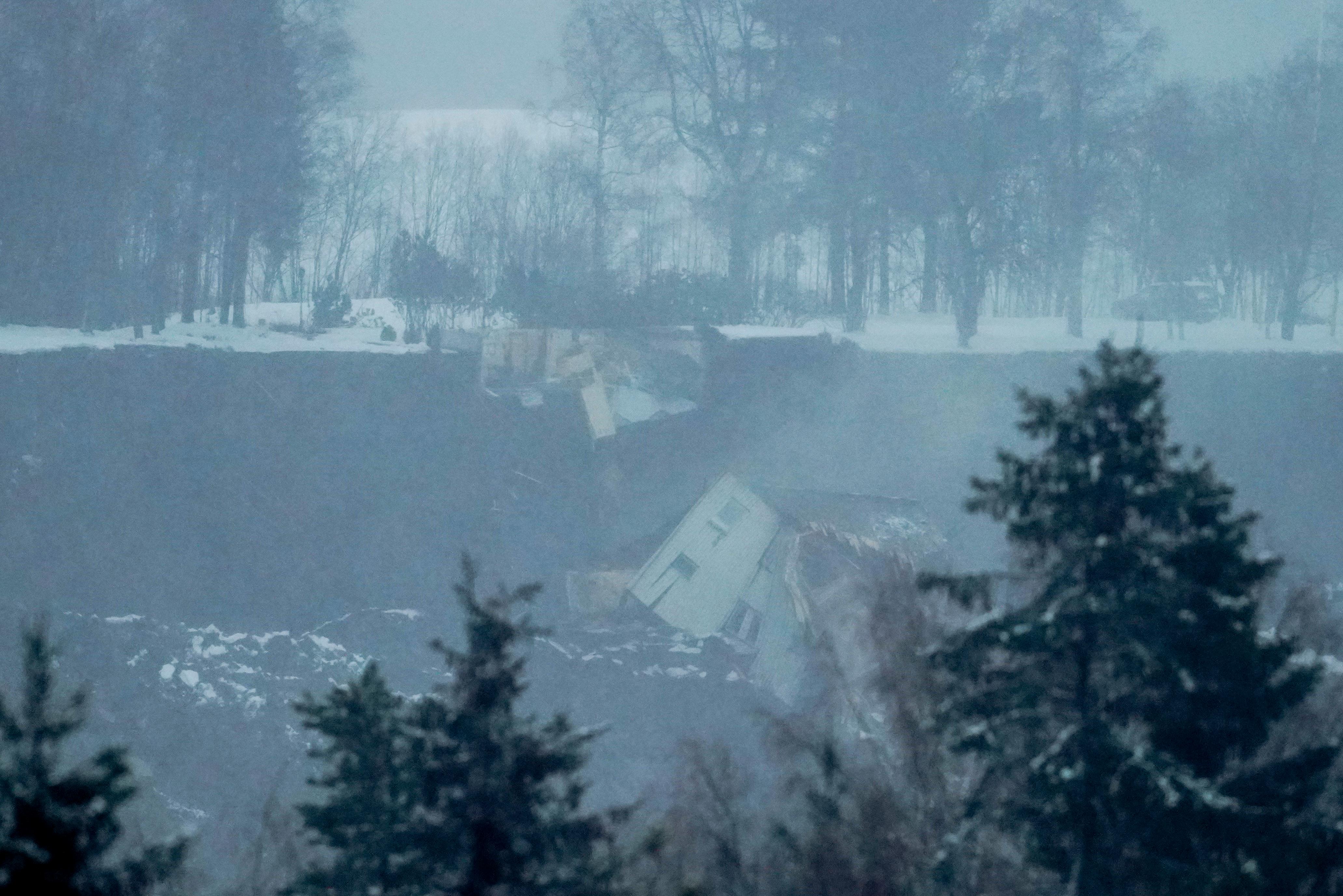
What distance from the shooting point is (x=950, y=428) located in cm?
2419

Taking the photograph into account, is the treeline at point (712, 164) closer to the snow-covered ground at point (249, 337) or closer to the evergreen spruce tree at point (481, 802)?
A: the snow-covered ground at point (249, 337)

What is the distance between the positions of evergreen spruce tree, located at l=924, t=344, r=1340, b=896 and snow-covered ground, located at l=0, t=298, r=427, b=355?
1597 centimetres

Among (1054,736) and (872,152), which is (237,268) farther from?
(1054,736)

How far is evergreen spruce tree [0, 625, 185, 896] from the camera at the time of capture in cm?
445

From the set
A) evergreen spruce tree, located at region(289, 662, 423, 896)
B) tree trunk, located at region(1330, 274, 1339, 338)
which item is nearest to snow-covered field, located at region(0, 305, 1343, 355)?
tree trunk, located at region(1330, 274, 1339, 338)

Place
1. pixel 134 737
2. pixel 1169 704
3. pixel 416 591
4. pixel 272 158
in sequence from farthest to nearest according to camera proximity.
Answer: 1. pixel 272 158
2. pixel 416 591
3. pixel 134 737
4. pixel 1169 704

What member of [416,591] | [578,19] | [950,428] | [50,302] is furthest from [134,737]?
[578,19]

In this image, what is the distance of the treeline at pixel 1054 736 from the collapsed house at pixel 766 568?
30.9 feet

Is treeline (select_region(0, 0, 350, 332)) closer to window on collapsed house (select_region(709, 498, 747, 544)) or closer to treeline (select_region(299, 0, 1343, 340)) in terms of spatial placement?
treeline (select_region(299, 0, 1343, 340))

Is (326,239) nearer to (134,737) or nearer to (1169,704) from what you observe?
(134,737)

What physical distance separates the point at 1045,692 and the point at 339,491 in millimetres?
15315

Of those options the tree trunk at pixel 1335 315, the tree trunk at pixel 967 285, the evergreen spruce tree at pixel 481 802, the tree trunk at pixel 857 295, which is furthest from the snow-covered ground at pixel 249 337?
the tree trunk at pixel 1335 315

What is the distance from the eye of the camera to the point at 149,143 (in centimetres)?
2195

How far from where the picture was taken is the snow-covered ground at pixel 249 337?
63.0ft
